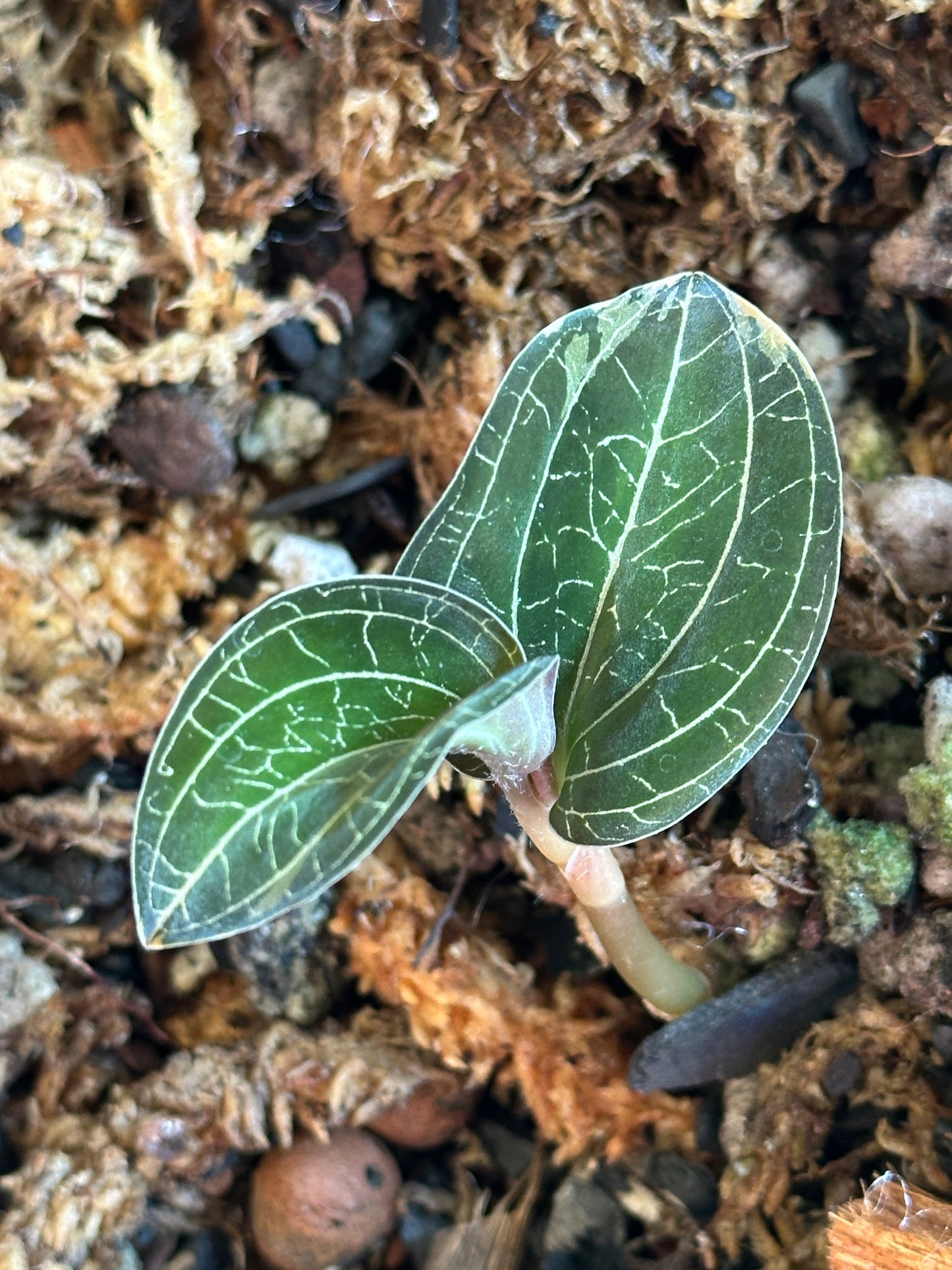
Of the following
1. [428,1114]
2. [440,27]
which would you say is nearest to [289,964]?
[428,1114]

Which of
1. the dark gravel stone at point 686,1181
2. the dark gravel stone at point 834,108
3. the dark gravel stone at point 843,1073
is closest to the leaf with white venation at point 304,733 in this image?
the dark gravel stone at point 843,1073

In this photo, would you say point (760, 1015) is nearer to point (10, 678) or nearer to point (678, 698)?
point (678, 698)

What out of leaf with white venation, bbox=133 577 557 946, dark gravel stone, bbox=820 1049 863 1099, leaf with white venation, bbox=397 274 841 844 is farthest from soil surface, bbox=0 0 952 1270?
leaf with white venation, bbox=133 577 557 946

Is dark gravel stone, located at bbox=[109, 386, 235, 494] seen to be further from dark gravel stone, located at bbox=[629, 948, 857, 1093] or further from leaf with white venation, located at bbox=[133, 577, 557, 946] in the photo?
dark gravel stone, located at bbox=[629, 948, 857, 1093]

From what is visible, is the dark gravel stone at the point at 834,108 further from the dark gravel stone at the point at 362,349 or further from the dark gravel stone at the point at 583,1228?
the dark gravel stone at the point at 583,1228

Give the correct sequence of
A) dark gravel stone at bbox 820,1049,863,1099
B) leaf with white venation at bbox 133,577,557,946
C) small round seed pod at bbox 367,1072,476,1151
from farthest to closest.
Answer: small round seed pod at bbox 367,1072,476,1151 → dark gravel stone at bbox 820,1049,863,1099 → leaf with white venation at bbox 133,577,557,946
